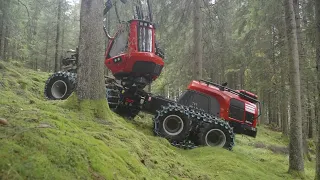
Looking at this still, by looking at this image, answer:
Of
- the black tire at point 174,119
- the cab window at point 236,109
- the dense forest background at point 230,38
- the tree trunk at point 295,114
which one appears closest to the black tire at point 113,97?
the black tire at point 174,119

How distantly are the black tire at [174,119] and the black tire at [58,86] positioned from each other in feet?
10.7

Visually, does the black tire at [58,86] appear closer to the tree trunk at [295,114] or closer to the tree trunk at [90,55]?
the tree trunk at [90,55]

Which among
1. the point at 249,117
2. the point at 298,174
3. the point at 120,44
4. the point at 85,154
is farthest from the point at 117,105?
the point at 85,154

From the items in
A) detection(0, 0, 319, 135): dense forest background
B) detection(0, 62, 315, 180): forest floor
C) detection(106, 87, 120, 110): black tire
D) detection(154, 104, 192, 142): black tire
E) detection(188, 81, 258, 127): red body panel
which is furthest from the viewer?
detection(0, 0, 319, 135): dense forest background

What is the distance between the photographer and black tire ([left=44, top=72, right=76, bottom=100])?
34.3ft

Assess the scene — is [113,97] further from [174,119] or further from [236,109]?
[236,109]

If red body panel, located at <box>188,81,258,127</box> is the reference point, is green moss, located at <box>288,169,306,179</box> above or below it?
below

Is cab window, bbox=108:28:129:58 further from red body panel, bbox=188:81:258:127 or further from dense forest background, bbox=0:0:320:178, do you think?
red body panel, bbox=188:81:258:127

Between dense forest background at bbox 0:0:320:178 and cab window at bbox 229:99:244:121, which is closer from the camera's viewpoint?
cab window at bbox 229:99:244:121

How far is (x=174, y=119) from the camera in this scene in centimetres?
967

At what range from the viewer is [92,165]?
3.88 m

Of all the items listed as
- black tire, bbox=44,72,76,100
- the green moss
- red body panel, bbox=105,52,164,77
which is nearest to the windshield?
red body panel, bbox=105,52,164,77

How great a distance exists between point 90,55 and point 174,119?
12.5 ft

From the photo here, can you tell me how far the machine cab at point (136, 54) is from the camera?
10.0m
